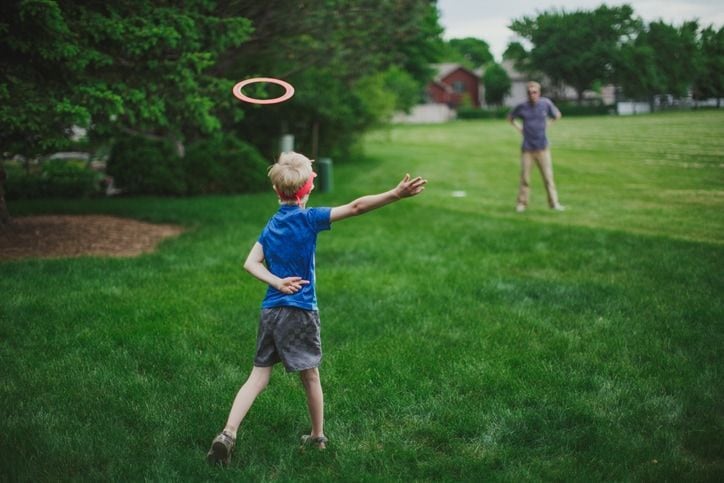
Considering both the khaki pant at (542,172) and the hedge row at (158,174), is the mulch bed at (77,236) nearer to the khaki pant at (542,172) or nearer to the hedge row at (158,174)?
the hedge row at (158,174)

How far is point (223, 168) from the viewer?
628 inches

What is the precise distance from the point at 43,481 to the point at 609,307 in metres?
5.03

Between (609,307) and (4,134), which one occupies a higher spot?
(4,134)

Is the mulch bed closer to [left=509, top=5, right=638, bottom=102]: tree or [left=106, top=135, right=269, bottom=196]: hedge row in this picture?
[left=106, top=135, right=269, bottom=196]: hedge row

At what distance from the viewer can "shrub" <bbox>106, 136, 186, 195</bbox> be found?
50.6 ft

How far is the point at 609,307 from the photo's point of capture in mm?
6465

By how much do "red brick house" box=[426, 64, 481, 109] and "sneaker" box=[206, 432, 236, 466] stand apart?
8520cm

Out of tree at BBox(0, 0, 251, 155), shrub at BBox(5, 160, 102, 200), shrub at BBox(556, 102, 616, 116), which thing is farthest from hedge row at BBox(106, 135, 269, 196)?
shrub at BBox(556, 102, 616, 116)

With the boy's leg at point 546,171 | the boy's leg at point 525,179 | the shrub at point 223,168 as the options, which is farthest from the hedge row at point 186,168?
the boy's leg at point 546,171

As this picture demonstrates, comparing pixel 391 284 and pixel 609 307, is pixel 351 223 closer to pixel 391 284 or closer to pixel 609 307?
pixel 391 284

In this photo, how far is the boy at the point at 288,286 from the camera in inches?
143

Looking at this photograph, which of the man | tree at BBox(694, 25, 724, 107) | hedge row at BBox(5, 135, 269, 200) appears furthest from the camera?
hedge row at BBox(5, 135, 269, 200)

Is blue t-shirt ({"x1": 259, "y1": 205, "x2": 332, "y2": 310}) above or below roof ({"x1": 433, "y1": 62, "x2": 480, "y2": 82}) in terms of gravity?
below

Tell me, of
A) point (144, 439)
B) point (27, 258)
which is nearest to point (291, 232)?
point (144, 439)
